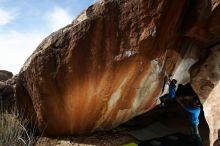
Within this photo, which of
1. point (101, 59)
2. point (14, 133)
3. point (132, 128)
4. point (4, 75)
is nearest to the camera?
point (101, 59)

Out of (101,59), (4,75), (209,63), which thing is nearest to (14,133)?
(101,59)

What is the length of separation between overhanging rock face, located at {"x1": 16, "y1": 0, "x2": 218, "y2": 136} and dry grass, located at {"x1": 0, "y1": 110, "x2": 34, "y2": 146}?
242 mm

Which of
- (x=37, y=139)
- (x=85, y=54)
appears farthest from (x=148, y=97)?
(x=37, y=139)

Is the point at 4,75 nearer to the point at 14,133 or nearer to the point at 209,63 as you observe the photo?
the point at 14,133

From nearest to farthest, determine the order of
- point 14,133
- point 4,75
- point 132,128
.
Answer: point 14,133, point 132,128, point 4,75

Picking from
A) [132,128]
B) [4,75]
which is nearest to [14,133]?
[132,128]

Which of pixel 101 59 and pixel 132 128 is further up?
pixel 101 59

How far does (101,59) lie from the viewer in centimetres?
613

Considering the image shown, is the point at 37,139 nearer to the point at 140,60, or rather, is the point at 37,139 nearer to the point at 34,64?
the point at 34,64

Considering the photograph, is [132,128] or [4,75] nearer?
[132,128]

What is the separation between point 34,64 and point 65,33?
2.40 feet

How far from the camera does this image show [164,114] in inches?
A: 340

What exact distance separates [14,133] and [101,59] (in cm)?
194

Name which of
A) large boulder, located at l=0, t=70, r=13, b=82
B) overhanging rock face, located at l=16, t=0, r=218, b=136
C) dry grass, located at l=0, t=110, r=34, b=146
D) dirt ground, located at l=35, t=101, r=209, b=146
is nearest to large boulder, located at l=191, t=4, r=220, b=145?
overhanging rock face, located at l=16, t=0, r=218, b=136
